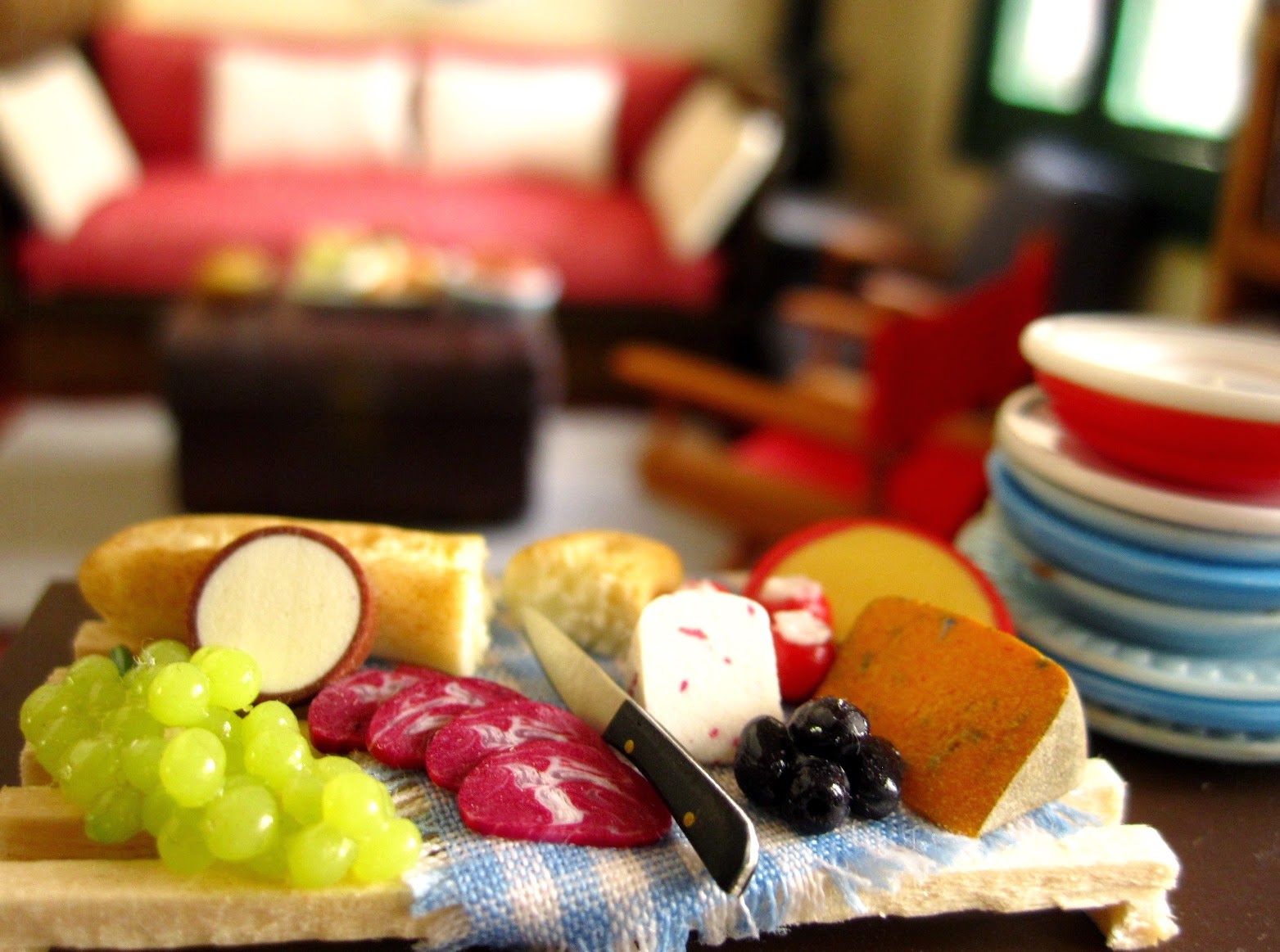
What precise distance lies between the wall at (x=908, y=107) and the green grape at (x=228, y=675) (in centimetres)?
380

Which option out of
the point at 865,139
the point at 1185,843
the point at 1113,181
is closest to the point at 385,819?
the point at 1185,843

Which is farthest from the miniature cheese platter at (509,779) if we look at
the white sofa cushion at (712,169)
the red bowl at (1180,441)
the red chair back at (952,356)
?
the white sofa cushion at (712,169)

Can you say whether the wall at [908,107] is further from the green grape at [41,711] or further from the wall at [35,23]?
the green grape at [41,711]

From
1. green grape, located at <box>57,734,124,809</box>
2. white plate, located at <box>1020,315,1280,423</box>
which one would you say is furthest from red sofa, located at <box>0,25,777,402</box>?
green grape, located at <box>57,734,124,809</box>

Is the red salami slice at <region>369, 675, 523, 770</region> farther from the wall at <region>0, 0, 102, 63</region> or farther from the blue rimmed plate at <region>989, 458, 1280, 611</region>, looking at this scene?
the wall at <region>0, 0, 102, 63</region>

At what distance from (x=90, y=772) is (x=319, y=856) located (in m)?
0.15

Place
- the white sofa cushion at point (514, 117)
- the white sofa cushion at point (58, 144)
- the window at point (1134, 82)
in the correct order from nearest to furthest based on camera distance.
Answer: the window at point (1134, 82) → the white sofa cushion at point (58, 144) → the white sofa cushion at point (514, 117)

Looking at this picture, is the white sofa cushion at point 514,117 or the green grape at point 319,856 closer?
the green grape at point 319,856

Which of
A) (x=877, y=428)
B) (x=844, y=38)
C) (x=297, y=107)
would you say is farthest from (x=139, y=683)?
(x=844, y=38)

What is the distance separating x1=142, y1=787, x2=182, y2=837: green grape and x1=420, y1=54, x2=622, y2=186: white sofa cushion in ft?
13.1

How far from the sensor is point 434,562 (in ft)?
2.73

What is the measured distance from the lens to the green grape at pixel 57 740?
694 millimetres

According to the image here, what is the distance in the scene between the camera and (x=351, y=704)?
75 cm

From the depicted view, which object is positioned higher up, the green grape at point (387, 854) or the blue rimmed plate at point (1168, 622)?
the blue rimmed plate at point (1168, 622)
